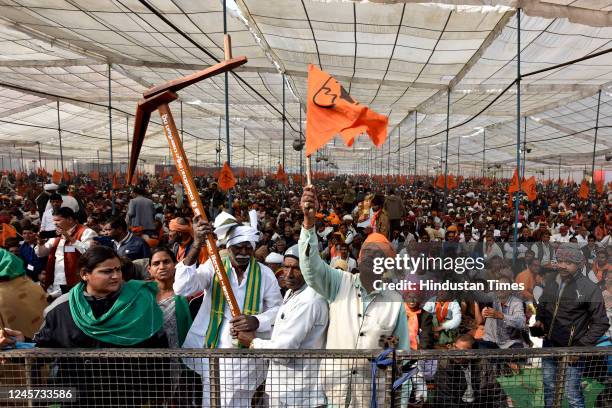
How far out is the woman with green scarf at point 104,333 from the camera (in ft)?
7.08

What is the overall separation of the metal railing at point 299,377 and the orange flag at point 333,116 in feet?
3.50

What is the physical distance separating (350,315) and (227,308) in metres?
0.85

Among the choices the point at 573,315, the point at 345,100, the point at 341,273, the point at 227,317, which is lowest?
the point at 573,315

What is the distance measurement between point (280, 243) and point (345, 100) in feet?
16.7

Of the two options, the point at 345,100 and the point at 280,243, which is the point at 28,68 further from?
the point at 345,100

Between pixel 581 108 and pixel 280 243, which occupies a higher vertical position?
pixel 581 108

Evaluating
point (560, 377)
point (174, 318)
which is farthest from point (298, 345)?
point (560, 377)

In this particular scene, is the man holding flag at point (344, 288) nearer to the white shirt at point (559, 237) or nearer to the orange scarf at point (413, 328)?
the orange scarf at point (413, 328)

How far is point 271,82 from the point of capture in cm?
1221

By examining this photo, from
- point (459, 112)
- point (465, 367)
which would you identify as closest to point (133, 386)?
point (465, 367)

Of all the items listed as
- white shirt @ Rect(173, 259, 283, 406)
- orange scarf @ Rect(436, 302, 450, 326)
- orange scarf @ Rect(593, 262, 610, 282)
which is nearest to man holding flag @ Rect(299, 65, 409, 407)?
white shirt @ Rect(173, 259, 283, 406)

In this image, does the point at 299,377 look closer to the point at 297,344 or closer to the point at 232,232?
the point at 297,344

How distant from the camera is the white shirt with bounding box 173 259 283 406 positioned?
7.87 feet

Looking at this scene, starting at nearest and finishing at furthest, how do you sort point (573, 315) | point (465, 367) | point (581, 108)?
point (465, 367) < point (573, 315) < point (581, 108)
